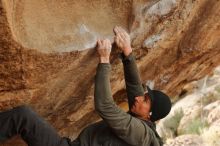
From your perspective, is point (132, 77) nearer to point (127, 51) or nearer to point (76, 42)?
Result: point (127, 51)

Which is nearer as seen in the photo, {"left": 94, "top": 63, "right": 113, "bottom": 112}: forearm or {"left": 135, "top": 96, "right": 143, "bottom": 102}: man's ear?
{"left": 94, "top": 63, "right": 113, "bottom": 112}: forearm

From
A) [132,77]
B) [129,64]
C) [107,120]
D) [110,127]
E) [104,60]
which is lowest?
[110,127]

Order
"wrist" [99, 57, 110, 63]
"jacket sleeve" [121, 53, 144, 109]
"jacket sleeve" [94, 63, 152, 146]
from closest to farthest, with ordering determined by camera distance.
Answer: "jacket sleeve" [94, 63, 152, 146] < "wrist" [99, 57, 110, 63] < "jacket sleeve" [121, 53, 144, 109]

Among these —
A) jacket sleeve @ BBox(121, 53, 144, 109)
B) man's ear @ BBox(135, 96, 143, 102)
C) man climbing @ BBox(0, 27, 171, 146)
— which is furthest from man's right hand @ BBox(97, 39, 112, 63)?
man's ear @ BBox(135, 96, 143, 102)

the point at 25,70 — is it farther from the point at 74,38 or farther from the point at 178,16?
the point at 178,16

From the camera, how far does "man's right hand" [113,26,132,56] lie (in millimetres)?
3889

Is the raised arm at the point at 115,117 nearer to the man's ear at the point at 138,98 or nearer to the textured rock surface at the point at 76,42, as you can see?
the man's ear at the point at 138,98

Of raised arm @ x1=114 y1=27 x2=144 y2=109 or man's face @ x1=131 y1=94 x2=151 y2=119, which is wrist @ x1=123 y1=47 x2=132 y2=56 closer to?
raised arm @ x1=114 y1=27 x2=144 y2=109

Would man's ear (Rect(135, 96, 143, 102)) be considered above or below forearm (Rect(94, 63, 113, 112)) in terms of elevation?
below

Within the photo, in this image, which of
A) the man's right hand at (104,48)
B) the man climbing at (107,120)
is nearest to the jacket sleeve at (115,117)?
the man climbing at (107,120)

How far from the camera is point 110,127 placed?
3.62 m

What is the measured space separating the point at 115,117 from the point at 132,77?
0.66 m

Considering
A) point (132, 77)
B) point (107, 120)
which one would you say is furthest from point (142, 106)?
point (107, 120)

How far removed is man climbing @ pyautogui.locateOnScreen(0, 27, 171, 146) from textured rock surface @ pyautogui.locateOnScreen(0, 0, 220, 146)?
214 millimetres
